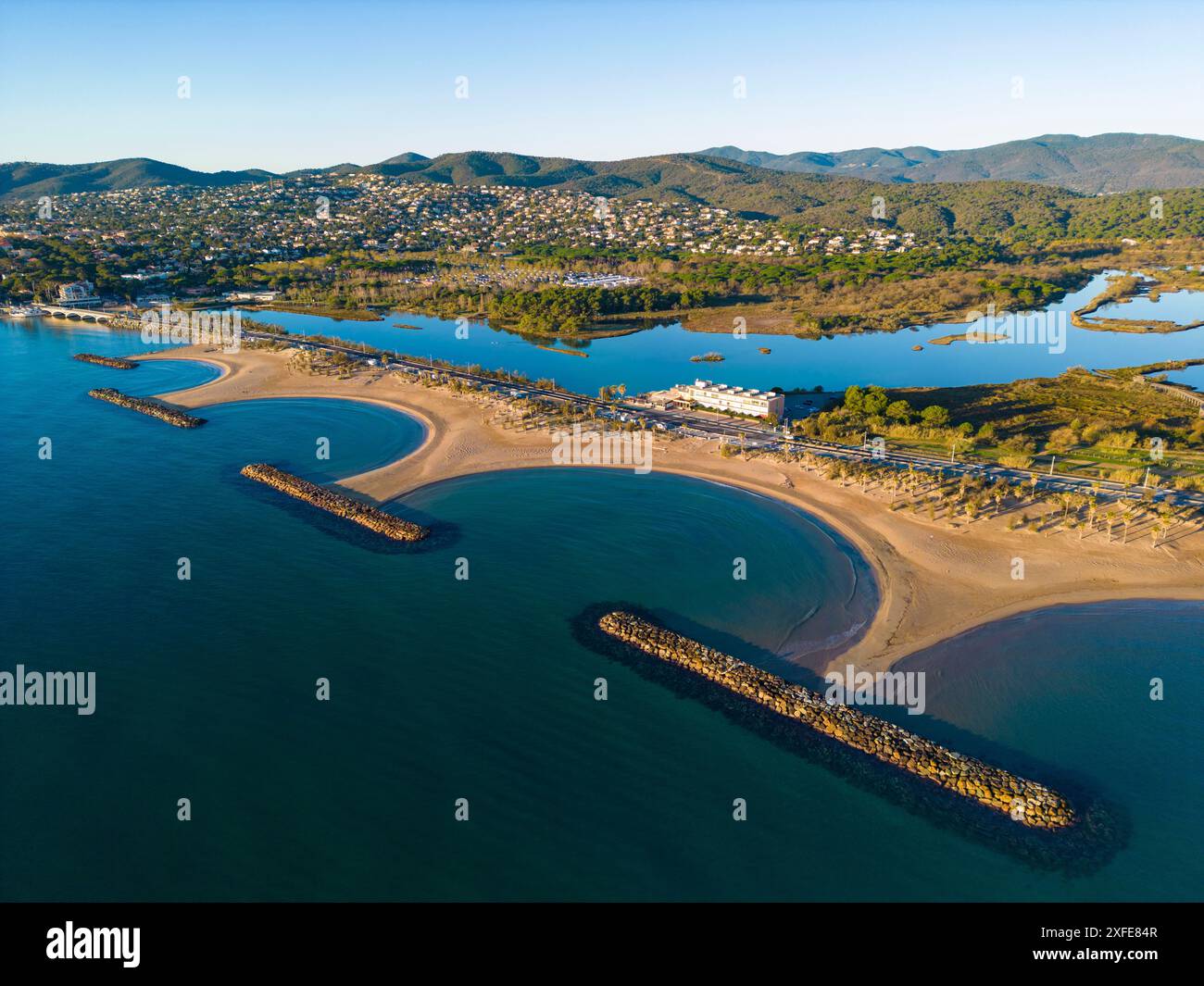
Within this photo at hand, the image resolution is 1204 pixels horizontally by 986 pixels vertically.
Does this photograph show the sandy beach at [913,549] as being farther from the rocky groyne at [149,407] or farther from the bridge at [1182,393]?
the bridge at [1182,393]

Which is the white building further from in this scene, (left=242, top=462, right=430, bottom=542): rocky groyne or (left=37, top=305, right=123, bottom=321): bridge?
(left=242, top=462, right=430, bottom=542): rocky groyne

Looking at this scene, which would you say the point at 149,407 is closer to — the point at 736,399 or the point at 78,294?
the point at 736,399

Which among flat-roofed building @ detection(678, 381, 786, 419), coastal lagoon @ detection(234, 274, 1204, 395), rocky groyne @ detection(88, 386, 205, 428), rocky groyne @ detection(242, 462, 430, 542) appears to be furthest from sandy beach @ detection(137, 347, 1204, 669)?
rocky groyne @ detection(88, 386, 205, 428)

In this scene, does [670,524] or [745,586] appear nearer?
[745,586]

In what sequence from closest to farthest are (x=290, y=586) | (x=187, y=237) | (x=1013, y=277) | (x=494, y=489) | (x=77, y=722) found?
(x=77, y=722) < (x=290, y=586) < (x=494, y=489) < (x=1013, y=277) < (x=187, y=237)

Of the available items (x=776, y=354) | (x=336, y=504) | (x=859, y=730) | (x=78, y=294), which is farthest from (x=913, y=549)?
(x=78, y=294)

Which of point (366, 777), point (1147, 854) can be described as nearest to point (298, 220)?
point (366, 777)
